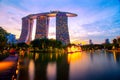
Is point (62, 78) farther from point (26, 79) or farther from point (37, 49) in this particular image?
point (37, 49)

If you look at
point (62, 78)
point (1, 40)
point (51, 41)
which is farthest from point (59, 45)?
point (62, 78)

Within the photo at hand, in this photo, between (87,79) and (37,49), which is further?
(37,49)

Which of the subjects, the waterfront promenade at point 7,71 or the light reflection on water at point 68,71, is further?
the light reflection on water at point 68,71

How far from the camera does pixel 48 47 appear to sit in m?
129

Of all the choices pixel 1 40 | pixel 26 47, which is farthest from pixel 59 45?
pixel 1 40

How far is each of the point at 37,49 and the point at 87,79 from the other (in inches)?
4713

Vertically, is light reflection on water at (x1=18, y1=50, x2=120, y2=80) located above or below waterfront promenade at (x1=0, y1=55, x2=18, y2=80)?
below

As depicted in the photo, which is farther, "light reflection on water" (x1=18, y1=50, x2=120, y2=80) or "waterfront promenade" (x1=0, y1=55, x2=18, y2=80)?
"light reflection on water" (x1=18, y1=50, x2=120, y2=80)

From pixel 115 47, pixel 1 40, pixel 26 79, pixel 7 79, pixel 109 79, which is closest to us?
pixel 7 79

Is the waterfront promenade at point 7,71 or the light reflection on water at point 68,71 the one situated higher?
the waterfront promenade at point 7,71

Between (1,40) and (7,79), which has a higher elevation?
(1,40)

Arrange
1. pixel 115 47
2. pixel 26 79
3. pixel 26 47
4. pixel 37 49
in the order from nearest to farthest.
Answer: pixel 26 79, pixel 37 49, pixel 26 47, pixel 115 47

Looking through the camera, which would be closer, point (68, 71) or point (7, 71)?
point (7, 71)

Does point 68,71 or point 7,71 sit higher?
point 7,71
